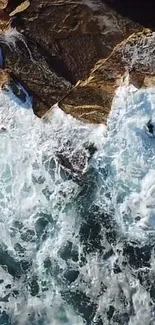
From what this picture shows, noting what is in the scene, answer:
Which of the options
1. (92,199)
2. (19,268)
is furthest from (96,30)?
(19,268)

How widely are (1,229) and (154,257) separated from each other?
2.56 metres

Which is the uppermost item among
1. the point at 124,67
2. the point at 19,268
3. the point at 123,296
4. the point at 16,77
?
the point at 16,77

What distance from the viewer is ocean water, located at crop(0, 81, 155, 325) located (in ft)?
33.4

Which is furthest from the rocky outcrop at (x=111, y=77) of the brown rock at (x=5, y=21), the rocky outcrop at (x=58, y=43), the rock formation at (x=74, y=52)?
the brown rock at (x=5, y=21)

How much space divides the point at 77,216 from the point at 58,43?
2862 mm

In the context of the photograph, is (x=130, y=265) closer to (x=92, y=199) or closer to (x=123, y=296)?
(x=123, y=296)

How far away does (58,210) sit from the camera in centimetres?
1053

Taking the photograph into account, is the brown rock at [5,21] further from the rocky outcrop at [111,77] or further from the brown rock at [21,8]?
the rocky outcrop at [111,77]

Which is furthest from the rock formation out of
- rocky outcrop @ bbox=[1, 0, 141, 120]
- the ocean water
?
the ocean water

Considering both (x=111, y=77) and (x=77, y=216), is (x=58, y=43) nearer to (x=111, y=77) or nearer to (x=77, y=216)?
(x=111, y=77)

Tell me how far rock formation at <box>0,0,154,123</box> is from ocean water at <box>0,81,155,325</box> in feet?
0.87

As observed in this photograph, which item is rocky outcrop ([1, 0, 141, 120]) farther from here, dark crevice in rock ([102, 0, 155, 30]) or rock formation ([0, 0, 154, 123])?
dark crevice in rock ([102, 0, 155, 30])

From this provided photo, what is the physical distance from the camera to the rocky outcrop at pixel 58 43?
1047 cm

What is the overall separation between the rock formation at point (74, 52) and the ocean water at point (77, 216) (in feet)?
0.87
